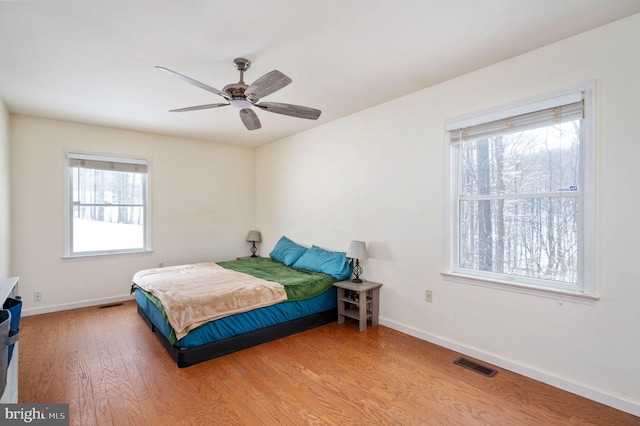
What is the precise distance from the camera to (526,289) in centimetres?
256

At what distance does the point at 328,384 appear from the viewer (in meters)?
2.47

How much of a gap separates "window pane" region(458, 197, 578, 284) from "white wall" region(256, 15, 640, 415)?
21 cm

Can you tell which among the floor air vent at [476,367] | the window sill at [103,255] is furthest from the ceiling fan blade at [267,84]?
the window sill at [103,255]

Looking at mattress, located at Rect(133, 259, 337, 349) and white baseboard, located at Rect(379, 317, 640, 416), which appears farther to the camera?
mattress, located at Rect(133, 259, 337, 349)

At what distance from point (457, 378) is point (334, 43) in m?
2.83

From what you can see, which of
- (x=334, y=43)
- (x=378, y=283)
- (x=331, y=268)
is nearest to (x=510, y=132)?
(x=334, y=43)

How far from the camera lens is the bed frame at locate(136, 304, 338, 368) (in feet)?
9.02

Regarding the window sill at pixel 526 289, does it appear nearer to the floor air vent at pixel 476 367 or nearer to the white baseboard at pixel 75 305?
the floor air vent at pixel 476 367

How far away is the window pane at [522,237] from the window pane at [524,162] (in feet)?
0.40

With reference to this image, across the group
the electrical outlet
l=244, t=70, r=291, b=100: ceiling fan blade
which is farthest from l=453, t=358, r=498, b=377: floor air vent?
l=244, t=70, r=291, b=100: ceiling fan blade

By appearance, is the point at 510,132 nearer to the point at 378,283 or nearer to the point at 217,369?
the point at 378,283

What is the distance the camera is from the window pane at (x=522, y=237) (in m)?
2.45

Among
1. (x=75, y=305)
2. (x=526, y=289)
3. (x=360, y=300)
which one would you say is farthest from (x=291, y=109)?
(x=75, y=305)

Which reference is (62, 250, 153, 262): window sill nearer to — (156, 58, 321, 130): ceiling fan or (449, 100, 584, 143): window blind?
(156, 58, 321, 130): ceiling fan
